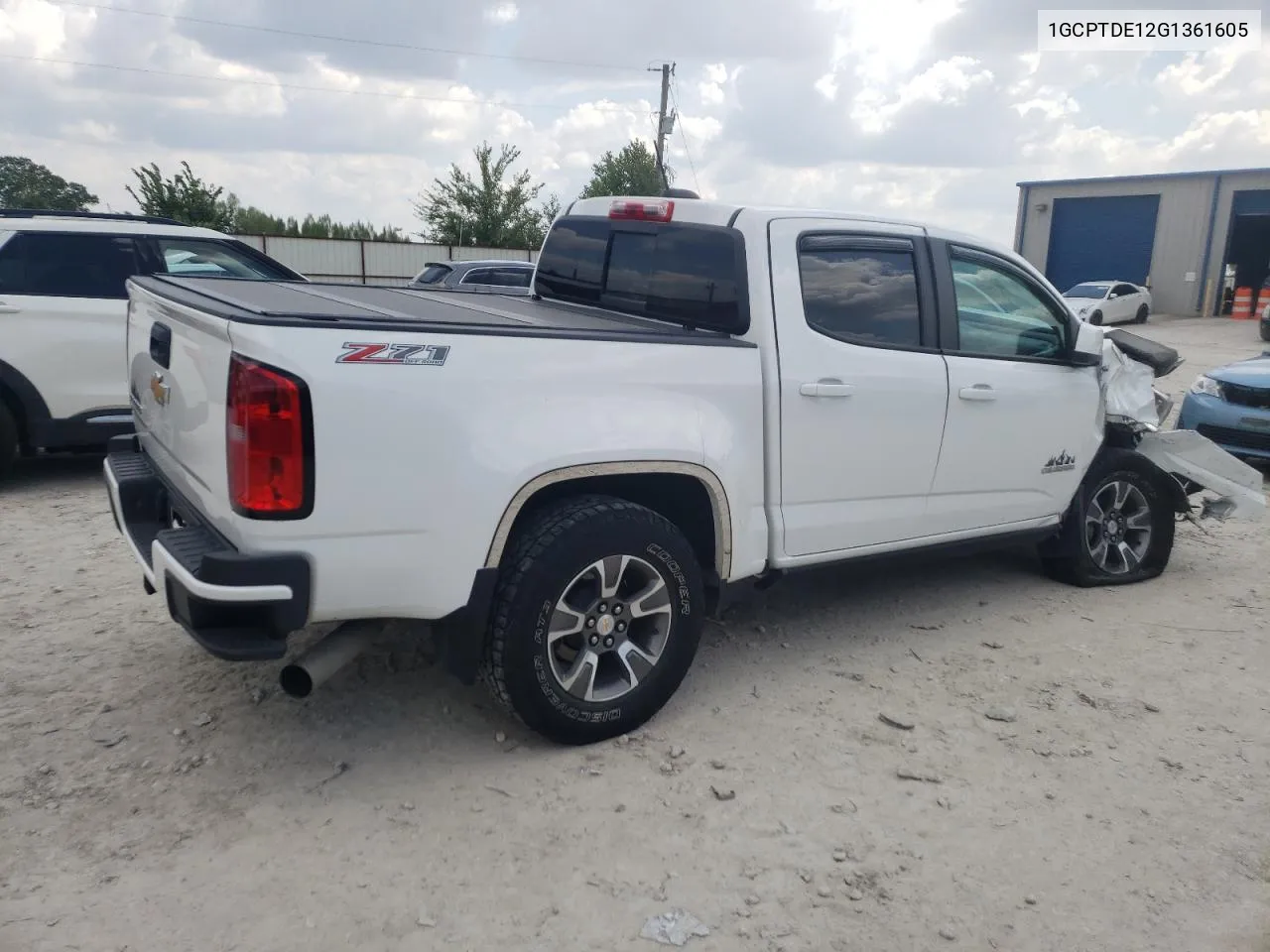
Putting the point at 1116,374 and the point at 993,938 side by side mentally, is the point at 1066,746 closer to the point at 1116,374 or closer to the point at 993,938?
the point at 993,938

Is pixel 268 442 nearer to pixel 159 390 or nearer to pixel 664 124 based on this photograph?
pixel 159 390

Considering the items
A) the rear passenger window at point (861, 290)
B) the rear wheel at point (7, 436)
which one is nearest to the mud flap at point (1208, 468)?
the rear passenger window at point (861, 290)

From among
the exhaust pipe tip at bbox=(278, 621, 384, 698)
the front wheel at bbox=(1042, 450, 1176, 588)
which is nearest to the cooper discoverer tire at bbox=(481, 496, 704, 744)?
the exhaust pipe tip at bbox=(278, 621, 384, 698)

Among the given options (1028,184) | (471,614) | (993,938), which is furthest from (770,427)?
(1028,184)

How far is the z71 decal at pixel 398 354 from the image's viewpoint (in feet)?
9.20

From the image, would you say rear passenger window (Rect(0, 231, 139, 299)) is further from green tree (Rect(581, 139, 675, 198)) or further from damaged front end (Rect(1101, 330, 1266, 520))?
green tree (Rect(581, 139, 675, 198))

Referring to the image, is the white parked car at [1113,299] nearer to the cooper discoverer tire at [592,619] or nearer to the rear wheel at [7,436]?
the rear wheel at [7,436]

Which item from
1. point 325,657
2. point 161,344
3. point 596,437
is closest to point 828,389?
point 596,437

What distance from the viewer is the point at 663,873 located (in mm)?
2855

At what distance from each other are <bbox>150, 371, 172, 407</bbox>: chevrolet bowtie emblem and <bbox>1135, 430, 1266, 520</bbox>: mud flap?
490 centimetres

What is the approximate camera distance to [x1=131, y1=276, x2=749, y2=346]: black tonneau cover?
9.59 feet

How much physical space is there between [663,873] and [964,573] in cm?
342

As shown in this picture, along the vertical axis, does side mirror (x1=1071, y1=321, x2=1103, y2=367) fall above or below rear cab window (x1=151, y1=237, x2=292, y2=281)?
below

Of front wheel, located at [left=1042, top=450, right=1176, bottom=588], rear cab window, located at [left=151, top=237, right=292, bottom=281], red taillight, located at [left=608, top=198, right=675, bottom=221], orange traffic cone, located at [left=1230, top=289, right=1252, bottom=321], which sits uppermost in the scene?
red taillight, located at [left=608, top=198, right=675, bottom=221]
